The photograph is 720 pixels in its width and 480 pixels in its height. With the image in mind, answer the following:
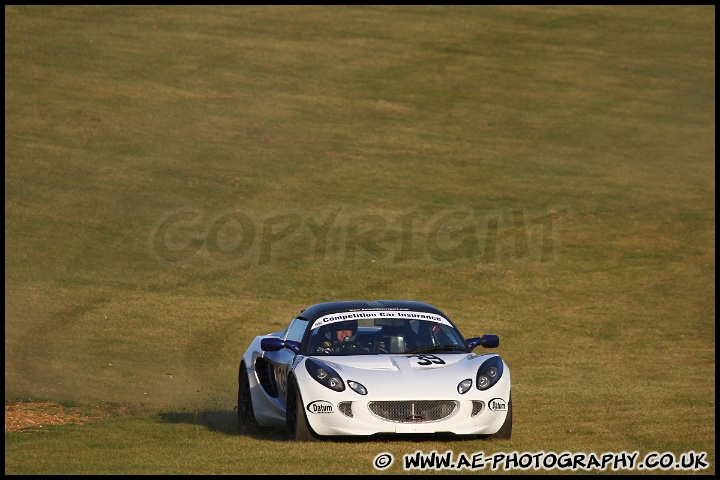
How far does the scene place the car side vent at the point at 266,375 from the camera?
40.9ft

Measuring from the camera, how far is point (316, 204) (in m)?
34.8

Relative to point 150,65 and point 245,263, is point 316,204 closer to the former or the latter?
point 245,263

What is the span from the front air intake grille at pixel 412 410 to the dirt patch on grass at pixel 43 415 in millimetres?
5206

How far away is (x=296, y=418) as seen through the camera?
1118cm

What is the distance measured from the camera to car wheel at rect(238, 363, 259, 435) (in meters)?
13.0

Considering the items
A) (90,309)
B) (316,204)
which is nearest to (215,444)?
(90,309)

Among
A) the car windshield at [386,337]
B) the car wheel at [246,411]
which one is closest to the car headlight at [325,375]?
the car windshield at [386,337]

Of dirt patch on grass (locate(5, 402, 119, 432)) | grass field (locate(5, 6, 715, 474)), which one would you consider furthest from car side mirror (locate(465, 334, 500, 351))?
dirt patch on grass (locate(5, 402, 119, 432))

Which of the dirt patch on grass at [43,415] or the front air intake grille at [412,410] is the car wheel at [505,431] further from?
the dirt patch on grass at [43,415]

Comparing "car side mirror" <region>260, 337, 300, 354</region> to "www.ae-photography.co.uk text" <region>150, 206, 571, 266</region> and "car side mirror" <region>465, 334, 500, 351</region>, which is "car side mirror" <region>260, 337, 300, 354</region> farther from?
"www.ae-photography.co.uk text" <region>150, 206, 571, 266</region>

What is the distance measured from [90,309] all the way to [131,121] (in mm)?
18865

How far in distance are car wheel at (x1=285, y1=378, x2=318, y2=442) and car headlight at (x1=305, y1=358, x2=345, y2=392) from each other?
216 millimetres

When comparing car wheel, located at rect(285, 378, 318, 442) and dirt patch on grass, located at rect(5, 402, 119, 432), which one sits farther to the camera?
dirt patch on grass, located at rect(5, 402, 119, 432)

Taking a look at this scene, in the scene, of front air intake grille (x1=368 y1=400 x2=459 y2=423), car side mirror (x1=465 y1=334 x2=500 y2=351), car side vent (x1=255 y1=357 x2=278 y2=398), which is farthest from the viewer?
car side vent (x1=255 y1=357 x2=278 y2=398)
